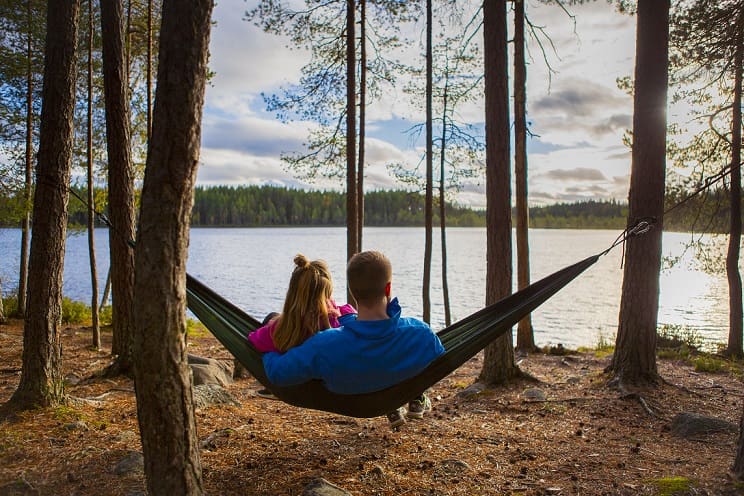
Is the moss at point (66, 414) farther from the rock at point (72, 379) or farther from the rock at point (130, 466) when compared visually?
the rock at point (72, 379)

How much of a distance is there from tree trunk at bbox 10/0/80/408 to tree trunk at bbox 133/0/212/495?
171 cm

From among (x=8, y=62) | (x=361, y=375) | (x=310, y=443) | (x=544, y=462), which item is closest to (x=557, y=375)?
(x=544, y=462)

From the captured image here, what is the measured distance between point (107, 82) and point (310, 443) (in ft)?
10.4

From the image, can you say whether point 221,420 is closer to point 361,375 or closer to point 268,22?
point 361,375

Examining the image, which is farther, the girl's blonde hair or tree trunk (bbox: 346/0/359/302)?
tree trunk (bbox: 346/0/359/302)

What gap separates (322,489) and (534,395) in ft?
7.56

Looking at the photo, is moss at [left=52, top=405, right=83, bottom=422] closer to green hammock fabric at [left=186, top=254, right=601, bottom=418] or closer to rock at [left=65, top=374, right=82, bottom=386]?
rock at [left=65, top=374, right=82, bottom=386]

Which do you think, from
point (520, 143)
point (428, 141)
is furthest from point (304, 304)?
point (428, 141)

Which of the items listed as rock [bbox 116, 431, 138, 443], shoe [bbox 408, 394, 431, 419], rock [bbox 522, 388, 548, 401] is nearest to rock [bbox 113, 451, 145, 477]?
rock [bbox 116, 431, 138, 443]

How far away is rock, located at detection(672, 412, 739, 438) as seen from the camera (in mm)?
3133

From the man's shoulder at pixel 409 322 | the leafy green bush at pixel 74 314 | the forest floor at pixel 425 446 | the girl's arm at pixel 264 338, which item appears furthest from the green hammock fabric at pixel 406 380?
the leafy green bush at pixel 74 314

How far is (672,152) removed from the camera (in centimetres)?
743

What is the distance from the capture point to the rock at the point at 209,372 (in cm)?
426

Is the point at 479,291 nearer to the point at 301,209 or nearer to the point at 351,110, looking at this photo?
the point at 351,110
